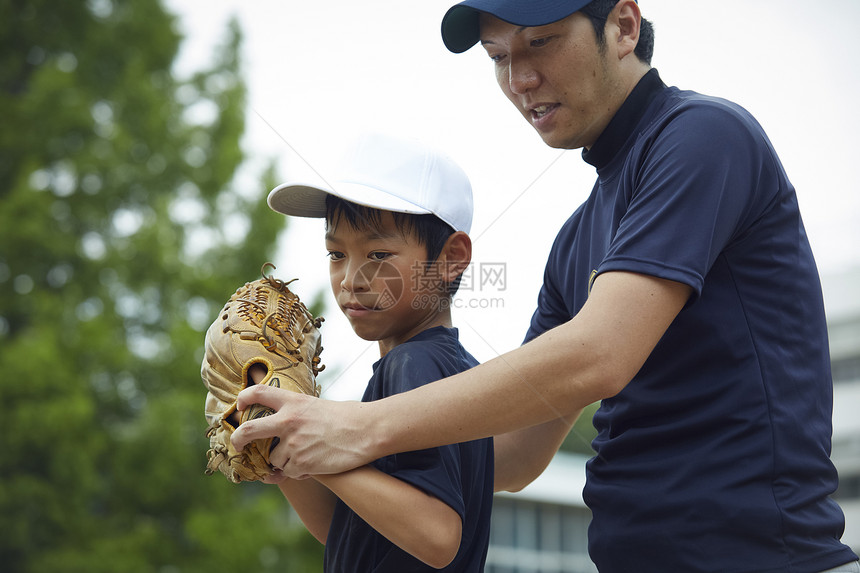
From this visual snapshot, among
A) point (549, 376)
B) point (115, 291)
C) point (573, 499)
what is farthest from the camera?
point (115, 291)

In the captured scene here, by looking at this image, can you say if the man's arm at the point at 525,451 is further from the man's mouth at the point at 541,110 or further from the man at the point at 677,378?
the man's mouth at the point at 541,110

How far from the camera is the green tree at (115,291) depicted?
7242mm

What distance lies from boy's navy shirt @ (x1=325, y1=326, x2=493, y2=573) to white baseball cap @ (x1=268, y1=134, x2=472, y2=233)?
260 millimetres

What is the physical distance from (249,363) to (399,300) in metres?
0.32

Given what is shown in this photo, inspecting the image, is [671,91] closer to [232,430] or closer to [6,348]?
[232,430]

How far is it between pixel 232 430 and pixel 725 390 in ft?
2.88

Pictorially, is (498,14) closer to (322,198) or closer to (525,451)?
(322,198)

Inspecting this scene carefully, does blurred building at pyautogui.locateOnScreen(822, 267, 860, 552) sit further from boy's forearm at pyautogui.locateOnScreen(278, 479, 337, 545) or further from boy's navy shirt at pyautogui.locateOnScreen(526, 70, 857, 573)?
boy's forearm at pyautogui.locateOnScreen(278, 479, 337, 545)

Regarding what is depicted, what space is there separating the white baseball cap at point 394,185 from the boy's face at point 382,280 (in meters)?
0.06

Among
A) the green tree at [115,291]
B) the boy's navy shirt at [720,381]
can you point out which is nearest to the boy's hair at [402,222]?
the boy's navy shirt at [720,381]

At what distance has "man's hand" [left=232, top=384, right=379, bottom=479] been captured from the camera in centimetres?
138

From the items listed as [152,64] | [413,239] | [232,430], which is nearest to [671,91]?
[413,239]

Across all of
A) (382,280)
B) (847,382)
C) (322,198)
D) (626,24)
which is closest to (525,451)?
(382,280)

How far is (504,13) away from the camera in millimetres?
1627
